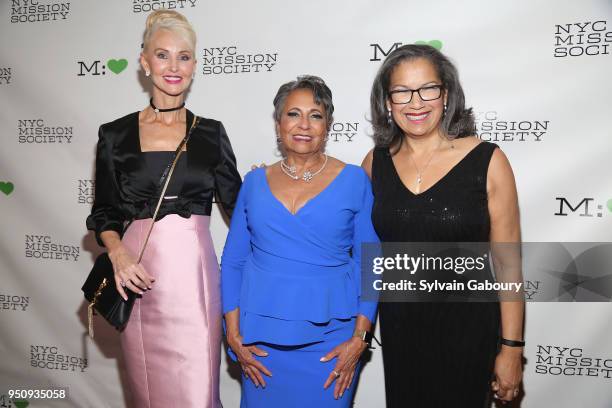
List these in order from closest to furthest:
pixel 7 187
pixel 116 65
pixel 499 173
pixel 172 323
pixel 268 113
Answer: pixel 499 173, pixel 172 323, pixel 268 113, pixel 116 65, pixel 7 187

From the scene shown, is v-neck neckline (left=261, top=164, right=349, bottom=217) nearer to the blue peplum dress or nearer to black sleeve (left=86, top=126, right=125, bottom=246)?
the blue peplum dress

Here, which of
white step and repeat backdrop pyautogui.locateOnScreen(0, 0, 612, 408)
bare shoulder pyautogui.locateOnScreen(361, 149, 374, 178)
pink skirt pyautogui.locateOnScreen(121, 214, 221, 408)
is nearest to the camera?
pink skirt pyautogui.locateOnScreen(121, 214, 221, 408)

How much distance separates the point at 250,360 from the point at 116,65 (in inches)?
79.0

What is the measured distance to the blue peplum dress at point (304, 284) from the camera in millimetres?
1742

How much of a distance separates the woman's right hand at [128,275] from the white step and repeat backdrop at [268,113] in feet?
3.23

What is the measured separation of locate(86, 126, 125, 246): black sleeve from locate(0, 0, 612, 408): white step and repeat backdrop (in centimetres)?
89

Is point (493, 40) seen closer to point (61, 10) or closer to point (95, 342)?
point (61, 10)

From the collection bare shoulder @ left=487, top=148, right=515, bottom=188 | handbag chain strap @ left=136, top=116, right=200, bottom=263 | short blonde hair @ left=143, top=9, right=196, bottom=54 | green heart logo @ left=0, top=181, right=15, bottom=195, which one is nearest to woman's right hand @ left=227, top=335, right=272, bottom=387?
handbag chain strap @ left=136, top=116, right=200, bottom=263

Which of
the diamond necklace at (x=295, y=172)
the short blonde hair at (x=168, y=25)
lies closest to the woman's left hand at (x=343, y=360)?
the diamond necklace at (x=295, y=172)

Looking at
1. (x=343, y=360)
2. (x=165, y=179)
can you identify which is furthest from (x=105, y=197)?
(x=343, y=360)

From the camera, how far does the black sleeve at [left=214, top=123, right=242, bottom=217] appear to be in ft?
6.64

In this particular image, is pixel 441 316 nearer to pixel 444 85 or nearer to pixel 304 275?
pixel 304 275

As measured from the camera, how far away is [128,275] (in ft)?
5.79

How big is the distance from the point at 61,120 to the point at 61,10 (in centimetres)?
69
